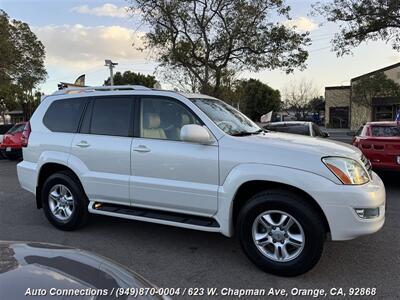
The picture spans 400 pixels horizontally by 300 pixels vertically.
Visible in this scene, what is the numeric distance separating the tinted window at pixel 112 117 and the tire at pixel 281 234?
6.28 ft

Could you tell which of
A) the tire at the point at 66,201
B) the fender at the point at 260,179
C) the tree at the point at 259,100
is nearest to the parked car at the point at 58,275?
the fender at the point at 260,179

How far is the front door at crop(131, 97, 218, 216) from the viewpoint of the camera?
4.28 m

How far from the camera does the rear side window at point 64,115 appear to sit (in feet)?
18.0

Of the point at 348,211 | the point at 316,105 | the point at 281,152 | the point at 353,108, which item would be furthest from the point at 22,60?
the point at 316,105

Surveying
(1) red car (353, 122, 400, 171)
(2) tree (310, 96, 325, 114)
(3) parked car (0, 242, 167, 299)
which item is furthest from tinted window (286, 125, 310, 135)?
(2) tree (310, 96, 325, 114)

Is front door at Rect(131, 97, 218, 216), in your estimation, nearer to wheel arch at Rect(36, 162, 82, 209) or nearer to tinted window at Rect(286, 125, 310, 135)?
wheel arch at Rect(36, 162, 82, 209)

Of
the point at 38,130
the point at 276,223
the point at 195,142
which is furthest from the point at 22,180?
the point at 276,223

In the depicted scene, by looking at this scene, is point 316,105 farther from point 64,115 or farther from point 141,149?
point 141,149

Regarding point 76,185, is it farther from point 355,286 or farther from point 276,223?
point 355,286

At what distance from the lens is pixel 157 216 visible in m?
4.62

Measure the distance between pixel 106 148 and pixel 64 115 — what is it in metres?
1.09

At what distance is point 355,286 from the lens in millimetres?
3662

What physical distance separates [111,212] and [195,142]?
151 centimetres

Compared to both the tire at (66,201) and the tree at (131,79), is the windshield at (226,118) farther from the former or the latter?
the tree at (131,79)
